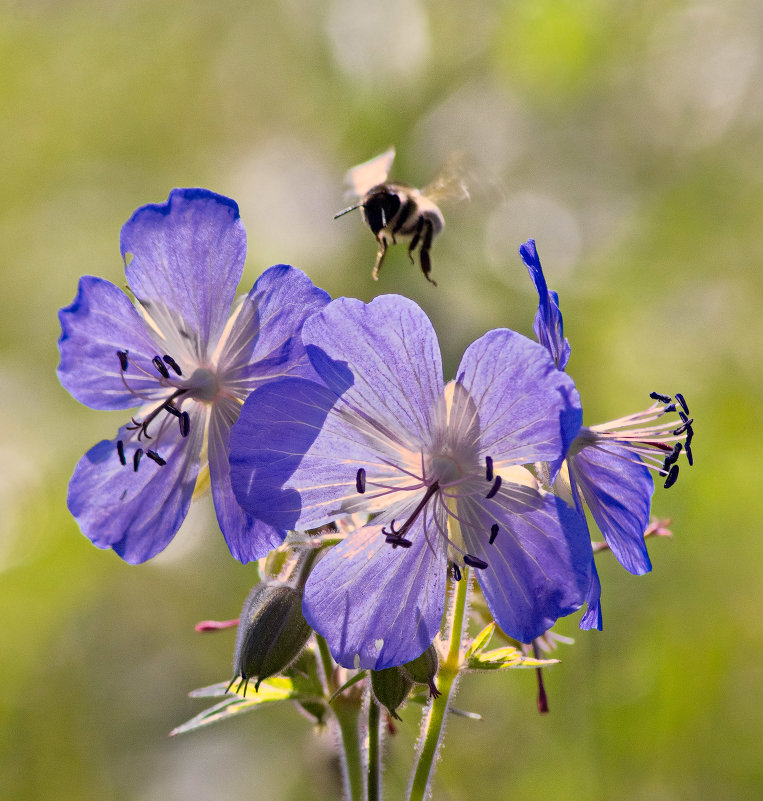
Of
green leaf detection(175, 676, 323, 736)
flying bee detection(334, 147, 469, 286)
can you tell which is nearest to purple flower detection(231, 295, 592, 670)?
green leaf detection(175, 676, 323, 736)

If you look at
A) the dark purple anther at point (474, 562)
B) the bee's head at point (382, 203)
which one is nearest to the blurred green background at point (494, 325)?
the bee's head at point (382, 203)

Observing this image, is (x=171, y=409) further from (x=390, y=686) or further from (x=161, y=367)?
(x=390, y=686)

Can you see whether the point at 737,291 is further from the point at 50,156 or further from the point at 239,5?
the point at 50,156

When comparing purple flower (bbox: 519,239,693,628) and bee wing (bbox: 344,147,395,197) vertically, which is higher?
bee wing (bbox: 344,147,395,197)

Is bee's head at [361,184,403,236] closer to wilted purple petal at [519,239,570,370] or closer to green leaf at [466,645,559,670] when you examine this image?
wilted purple petal at [519,239,570,370]

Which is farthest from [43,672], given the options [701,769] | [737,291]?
[737,291]

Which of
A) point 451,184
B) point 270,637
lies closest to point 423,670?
point 270,637
